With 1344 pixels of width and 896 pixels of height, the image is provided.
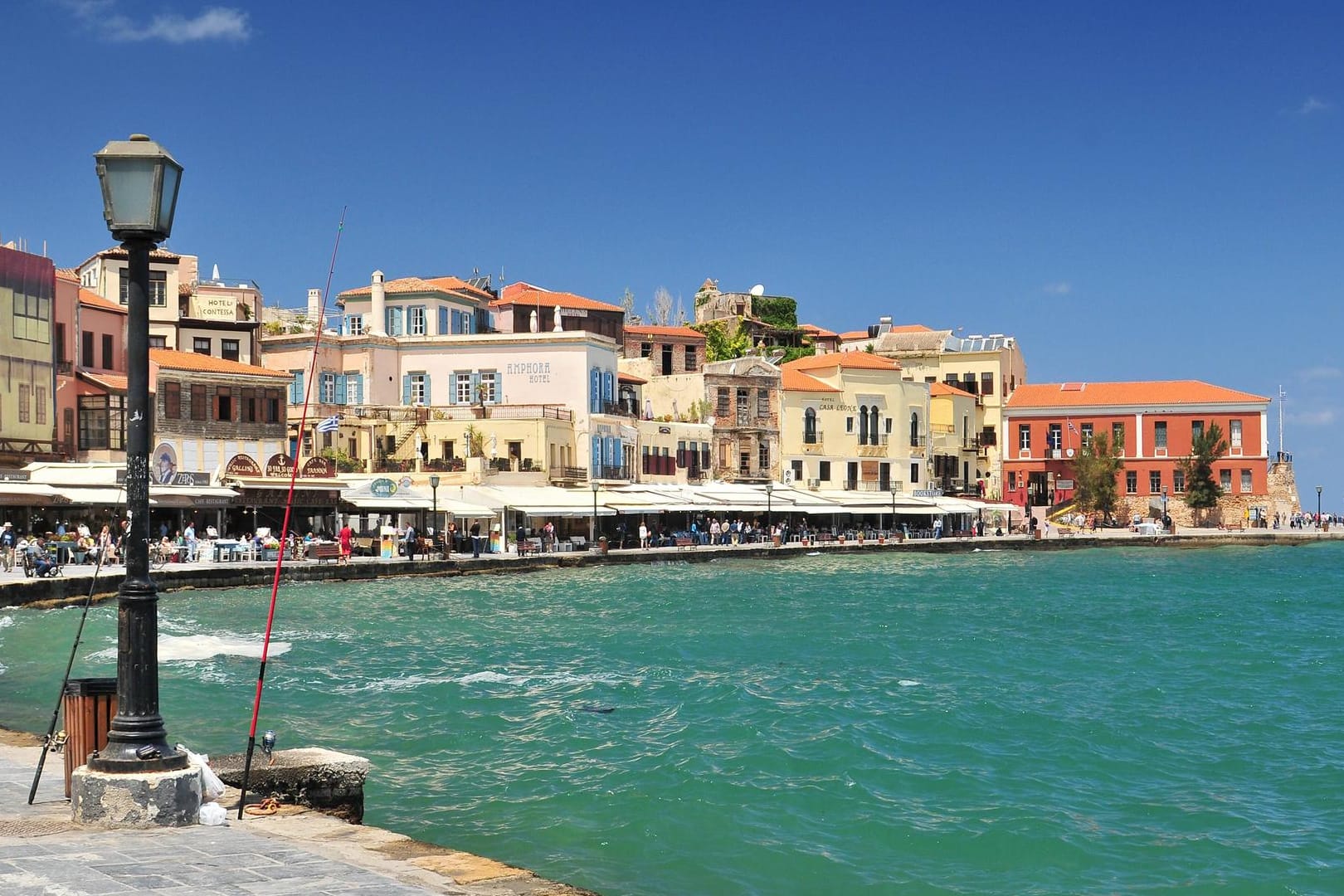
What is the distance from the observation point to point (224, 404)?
49.6 metres

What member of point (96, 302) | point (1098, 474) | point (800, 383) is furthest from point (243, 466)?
point (1098, 474)

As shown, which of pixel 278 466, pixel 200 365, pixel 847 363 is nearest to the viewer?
pixel 278 466

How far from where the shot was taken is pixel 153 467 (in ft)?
148

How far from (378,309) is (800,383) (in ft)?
75.8

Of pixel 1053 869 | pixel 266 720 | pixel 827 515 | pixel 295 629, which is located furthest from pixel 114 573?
pixel 827 515

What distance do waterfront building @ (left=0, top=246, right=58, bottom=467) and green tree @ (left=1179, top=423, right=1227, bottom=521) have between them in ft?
198

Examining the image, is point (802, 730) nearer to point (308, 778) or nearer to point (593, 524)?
point (308, 778)

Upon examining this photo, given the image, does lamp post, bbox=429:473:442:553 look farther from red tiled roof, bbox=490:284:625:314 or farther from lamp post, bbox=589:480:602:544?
red tiled roof, bbox=490:284:625:314

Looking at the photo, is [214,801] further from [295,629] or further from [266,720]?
[295,629]

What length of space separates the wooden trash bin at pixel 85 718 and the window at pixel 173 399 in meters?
41.1

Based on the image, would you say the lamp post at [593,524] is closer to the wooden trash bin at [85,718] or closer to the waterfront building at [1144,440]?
the waterfront building at [1144,440]

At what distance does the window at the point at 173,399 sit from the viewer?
157ft

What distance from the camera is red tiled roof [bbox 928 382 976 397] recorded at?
8356 cm

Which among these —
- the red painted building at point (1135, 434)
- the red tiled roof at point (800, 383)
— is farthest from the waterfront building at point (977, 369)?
the red tiled roof at point (800, 383)
